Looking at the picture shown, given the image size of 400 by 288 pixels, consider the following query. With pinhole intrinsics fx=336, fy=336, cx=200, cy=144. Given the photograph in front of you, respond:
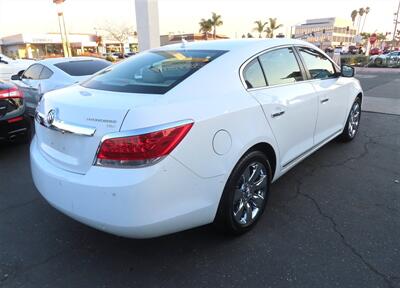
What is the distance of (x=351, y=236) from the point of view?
2.86 m

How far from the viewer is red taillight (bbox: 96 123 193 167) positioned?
6.75ft

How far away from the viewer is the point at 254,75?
2932 millimetres

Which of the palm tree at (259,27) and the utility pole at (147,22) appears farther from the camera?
the palm tree at (259,27)

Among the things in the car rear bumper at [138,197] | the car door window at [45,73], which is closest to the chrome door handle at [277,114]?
the car rear bumper at [138,197]

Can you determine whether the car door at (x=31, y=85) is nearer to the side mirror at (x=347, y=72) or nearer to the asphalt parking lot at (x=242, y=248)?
the asphalt parking lot at (x=242, y=248)

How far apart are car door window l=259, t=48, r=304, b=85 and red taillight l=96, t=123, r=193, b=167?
138cm

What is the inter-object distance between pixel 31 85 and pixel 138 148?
235 inches

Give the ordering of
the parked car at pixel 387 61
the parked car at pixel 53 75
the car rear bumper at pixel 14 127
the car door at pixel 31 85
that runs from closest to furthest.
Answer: the car rear bumper at pixel 14 127 < the parked car at pixel 53 75 < the car door at pixel 31 85 < the parked car at pixel 387 61

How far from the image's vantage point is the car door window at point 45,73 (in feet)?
22.0

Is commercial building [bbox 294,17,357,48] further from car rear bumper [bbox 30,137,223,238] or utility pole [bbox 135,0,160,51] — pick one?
car rear bumper [bbox 30,137,223,238]

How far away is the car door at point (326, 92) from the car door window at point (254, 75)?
948 millimetres

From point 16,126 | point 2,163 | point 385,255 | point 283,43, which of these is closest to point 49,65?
point 16,126

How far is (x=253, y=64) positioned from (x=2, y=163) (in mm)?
3868

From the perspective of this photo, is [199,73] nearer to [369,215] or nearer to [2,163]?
[369,215]
